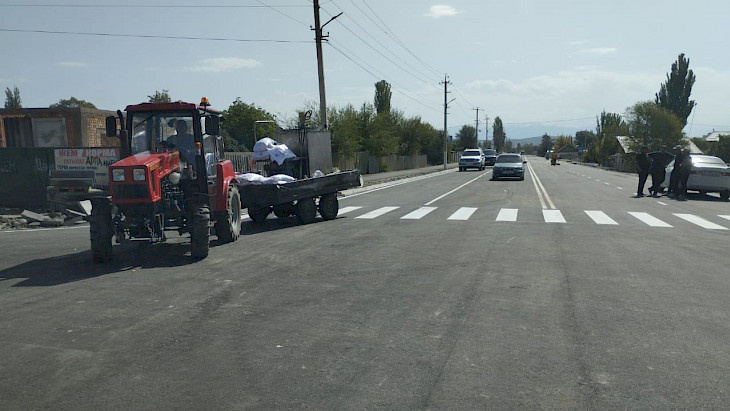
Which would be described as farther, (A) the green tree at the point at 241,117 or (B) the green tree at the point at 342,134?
(A) the green tree at the point at 241,117

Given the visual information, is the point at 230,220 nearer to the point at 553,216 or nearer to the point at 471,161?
the point at 553,216

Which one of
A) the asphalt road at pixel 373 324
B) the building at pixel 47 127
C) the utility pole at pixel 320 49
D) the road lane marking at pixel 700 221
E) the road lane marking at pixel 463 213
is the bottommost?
the road lane marking at pixel 700 221

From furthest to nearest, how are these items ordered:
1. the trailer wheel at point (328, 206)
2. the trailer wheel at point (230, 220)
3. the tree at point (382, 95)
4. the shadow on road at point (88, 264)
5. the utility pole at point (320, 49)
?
the tree at point (382, 95), the utility pole at point (320, 49), the trailer wheel at point (328, 206), the trailer wheel at point (230, 220), the shadow on road at point (88, 264)

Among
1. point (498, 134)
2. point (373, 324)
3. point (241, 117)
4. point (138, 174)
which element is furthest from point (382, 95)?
point (498, 134)

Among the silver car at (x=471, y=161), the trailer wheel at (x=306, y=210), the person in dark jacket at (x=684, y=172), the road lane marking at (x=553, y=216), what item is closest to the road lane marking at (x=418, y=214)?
the trailer wheel at (x=306, y=210)

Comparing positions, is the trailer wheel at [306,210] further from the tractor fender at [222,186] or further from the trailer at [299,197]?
the tractor fender at [222,186]

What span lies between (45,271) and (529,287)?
7.53 metres

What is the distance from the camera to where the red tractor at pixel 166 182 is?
9.29m

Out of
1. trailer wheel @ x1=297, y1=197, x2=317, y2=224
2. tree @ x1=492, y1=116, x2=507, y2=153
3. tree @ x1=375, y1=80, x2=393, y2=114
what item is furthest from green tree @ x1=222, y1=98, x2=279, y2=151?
tree @ x1=492, y1=116, x2=507, y2=153

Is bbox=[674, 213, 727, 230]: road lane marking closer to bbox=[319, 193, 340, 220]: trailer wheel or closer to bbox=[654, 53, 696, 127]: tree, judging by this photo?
bbox=[319, 193, 340, 220]: trailer wheel

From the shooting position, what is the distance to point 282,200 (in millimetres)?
13492

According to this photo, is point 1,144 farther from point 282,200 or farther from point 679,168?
point 679,168

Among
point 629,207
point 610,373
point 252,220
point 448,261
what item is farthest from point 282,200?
point 629,207

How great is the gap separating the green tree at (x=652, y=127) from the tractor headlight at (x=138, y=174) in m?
62.7
